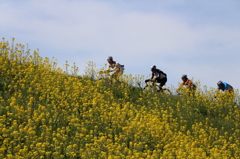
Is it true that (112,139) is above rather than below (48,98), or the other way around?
below

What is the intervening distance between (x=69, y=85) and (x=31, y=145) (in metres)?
4.38

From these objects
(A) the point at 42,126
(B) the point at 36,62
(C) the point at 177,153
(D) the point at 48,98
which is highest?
(B) the point at 36,62

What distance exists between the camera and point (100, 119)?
9.70 metres

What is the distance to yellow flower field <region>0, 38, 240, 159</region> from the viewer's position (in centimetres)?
777

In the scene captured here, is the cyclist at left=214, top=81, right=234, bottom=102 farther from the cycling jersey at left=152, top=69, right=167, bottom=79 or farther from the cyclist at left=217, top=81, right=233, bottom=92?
the cycling jersey at left=152, top=69, right=167, bottom=79

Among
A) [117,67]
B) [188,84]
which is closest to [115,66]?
[117,67]

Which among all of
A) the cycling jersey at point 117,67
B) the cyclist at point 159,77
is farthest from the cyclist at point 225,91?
the cycling jersey at point 117,67

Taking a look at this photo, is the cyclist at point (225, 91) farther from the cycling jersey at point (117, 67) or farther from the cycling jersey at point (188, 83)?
the cycling jersey at point (117, 67)

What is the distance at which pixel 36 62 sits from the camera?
1329 centimetres

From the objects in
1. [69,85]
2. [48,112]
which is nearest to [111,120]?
[48,112]

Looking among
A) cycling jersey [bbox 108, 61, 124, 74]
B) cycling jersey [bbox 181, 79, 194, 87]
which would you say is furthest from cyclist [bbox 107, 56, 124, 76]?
cycling jersey [bbox 181, 79, 194, 87]

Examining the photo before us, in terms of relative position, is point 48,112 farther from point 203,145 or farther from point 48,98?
point 203,145

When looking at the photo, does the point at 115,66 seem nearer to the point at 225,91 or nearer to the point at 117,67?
the point at 117,67

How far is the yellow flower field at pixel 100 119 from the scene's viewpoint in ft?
25.5
